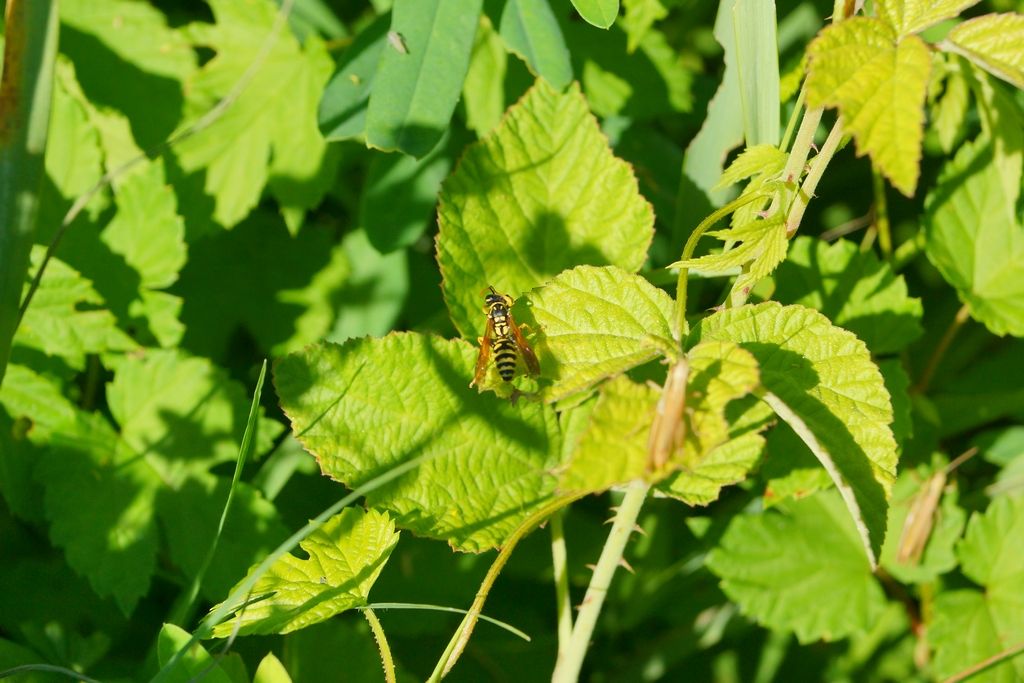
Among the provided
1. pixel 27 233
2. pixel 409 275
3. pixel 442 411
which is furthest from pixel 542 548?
pixel 27 233

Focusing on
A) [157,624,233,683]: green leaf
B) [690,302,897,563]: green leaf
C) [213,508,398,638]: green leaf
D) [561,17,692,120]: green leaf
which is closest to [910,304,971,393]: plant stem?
[561,17,692,120]: green leaf

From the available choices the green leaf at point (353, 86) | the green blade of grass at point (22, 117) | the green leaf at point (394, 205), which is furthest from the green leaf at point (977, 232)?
the green blade of grass at point (22, 117)

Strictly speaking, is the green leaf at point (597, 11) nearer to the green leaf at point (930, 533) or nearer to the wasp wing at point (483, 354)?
the wasp wing at point (483, 354)

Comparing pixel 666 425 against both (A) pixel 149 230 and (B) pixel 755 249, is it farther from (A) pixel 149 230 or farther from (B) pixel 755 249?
(A) pixel 149 230

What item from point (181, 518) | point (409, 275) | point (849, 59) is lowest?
point (181, 518)

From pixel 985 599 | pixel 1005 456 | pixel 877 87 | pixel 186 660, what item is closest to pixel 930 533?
pixel 985 599

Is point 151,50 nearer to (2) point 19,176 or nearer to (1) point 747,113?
(2) point 19,176

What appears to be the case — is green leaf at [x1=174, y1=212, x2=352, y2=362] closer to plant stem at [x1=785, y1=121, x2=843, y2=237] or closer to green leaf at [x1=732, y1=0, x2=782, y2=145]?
green leaf at [x1=732, y1=0, x2=782, y2=145]
